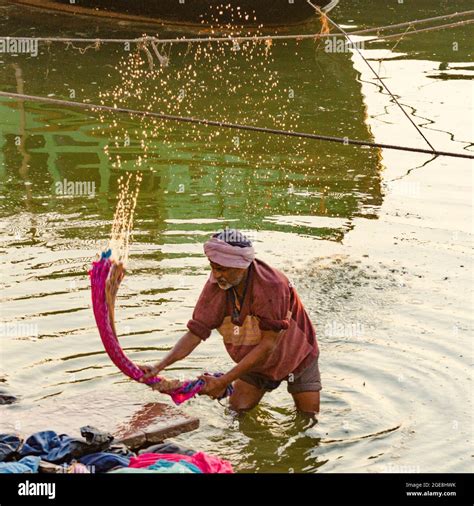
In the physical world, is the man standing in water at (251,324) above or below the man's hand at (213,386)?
above

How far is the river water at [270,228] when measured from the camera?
24.8 ft

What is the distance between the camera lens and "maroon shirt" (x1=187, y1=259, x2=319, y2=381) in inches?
268

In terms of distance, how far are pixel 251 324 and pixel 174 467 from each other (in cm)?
124

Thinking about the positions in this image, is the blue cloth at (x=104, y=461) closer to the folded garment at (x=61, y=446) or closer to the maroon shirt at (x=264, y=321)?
the folded garment at (x=61, y=446)

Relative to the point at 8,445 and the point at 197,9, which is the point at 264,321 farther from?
the point at 197,9

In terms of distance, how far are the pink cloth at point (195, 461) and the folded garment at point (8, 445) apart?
638 millimetres

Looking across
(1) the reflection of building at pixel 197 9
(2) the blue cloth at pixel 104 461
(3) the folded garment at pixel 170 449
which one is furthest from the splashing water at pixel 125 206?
(1) the reflection of building at pixel 197 9

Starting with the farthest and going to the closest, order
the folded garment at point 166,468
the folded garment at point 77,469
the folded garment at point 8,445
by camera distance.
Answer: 1. the folded garment at point 8,445
2. the folded garment at point 77,469
3. the folded garment at point 166,468

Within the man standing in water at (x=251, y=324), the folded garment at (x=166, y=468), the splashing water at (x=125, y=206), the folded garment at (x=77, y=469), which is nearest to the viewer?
the folded garment at (x=166, y=468)

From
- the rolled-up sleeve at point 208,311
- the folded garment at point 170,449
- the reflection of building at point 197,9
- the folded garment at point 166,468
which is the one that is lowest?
the folded garment at point 170,449

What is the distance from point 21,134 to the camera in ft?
47.3

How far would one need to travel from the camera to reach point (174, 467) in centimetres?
598

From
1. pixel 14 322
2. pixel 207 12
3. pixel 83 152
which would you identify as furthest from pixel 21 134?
pixel 207 12
